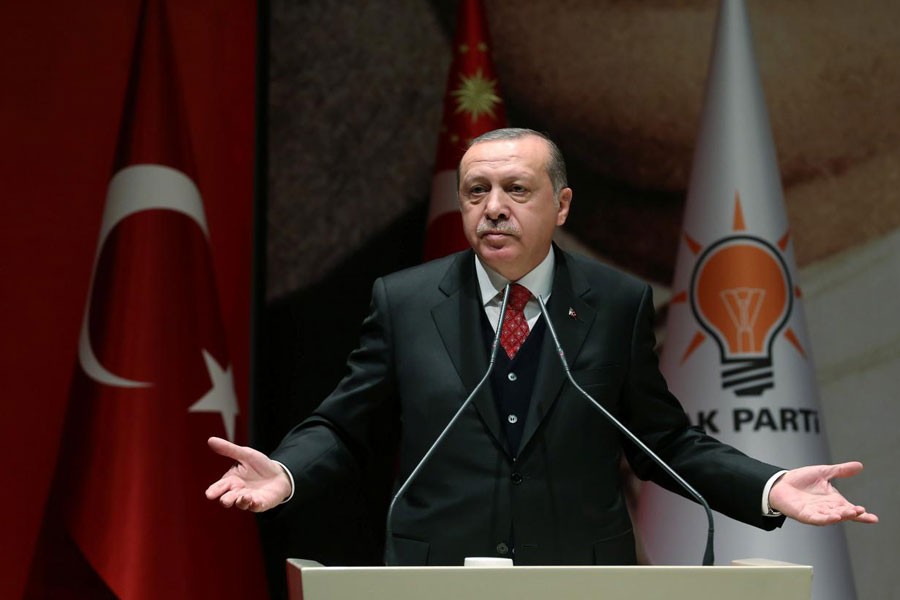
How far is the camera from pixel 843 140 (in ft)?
11.8

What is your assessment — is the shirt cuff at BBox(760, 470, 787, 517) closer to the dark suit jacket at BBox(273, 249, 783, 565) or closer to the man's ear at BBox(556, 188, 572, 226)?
the dark suit jacket at BBox(273, 249, 783, 565)

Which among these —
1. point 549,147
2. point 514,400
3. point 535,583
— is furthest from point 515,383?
point 535,583

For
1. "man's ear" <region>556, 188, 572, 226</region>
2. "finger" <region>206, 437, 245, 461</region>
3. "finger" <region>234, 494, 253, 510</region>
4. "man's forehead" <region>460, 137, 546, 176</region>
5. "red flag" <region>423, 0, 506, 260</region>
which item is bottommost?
"finger" <region>234, 494, 253, 510</region>

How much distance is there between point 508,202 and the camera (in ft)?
6.46

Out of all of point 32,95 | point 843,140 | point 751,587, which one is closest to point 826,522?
point 751,587

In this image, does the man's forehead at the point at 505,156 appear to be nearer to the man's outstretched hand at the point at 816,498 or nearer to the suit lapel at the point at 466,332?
the suit lapel at the point at 466,332

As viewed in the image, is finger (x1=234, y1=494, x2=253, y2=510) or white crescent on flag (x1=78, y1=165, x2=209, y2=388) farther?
white crescent on flag (x1=78, y1=165, x2=209, y2=388)

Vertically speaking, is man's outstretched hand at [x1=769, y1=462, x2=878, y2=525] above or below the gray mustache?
below

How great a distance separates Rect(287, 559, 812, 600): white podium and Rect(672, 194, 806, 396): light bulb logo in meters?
1.83

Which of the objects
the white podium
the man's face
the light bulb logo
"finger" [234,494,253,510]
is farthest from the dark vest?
the light bulb logo

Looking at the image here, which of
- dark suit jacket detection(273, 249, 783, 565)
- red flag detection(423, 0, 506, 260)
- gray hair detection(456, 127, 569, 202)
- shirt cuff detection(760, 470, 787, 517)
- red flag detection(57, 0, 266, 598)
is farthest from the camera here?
red flag detection(423, 0, 506, 260)

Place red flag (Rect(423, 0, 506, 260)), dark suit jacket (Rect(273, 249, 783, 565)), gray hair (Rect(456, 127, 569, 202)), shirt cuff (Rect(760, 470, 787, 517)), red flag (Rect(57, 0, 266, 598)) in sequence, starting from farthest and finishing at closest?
red flag (Rect(423, 0, 506, 260)) < red flag (Rect(57, 0, 266, 598)) < gray hair (Rect(456, 127, 569, 202)) < dark suit jacket (Rect(273, 249, 783, 565)) < shirt cuff (Rect(760, 470, 787, 517))

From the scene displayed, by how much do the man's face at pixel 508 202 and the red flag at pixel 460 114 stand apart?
1.30 metres

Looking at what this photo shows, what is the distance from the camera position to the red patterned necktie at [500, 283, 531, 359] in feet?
6.51
